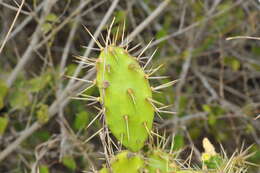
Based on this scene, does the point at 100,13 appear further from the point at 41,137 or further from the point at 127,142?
the point at 127,142

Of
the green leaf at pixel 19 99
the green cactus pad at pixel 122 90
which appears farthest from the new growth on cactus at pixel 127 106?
the green leaf at pixel 19 99

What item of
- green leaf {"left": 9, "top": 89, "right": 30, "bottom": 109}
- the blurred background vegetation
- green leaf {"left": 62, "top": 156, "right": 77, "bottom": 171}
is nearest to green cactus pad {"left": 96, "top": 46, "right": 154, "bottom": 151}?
the blurred background vegetation

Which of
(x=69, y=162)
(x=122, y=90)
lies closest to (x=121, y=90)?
(x=122, y=90)

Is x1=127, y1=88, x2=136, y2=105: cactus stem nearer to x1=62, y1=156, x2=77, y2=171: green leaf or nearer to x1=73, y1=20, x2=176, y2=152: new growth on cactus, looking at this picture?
x1=73, y1=20, x2=176, y2=152: new growth on cactus

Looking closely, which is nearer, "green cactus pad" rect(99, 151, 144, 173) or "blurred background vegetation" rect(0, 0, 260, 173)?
"green cactus pad" rect(99, 151, 144, 173)

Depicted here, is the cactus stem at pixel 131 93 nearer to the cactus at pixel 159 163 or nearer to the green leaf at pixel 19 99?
the cactus at pixel 159 163

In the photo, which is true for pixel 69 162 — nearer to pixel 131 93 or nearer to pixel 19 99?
pixel 19 99
